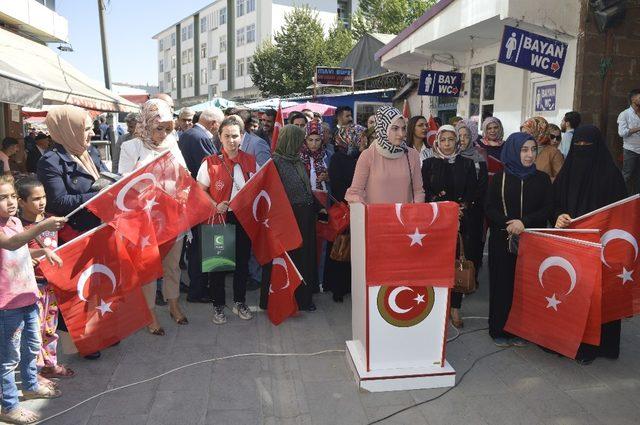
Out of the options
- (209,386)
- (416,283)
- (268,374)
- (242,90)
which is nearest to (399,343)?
(416,283)

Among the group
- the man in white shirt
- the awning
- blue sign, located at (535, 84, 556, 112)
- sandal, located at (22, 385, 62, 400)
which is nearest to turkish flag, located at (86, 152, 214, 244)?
sandal, located at (22, 385, 62, 400)

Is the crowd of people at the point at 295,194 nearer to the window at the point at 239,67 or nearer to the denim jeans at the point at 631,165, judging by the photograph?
the denim jeans at the point at 631,165

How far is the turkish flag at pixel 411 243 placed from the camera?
3477 mm

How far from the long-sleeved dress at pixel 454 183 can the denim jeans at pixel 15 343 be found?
3.35m

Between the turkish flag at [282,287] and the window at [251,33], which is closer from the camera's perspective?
the turkish flag at [282,287]

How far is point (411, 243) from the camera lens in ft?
11.6

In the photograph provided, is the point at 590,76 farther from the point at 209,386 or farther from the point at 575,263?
the point at 209,386

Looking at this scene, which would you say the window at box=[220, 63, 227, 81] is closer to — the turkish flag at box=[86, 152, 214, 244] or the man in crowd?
the man in crowd

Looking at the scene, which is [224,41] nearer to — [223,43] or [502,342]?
[223,43]

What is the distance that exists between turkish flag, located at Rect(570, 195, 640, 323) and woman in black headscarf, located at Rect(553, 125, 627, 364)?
0.54ft

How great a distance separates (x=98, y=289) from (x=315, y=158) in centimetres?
279

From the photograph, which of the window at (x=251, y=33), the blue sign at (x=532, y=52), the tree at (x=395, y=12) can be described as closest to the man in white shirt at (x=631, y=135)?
the blue sign at (x=532, y=52)

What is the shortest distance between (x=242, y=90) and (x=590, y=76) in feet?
155

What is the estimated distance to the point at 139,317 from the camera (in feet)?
13.5
